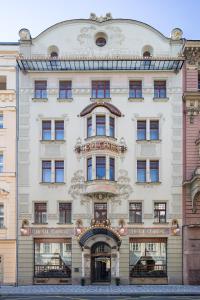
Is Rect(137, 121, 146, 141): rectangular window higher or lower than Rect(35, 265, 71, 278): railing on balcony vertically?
higher

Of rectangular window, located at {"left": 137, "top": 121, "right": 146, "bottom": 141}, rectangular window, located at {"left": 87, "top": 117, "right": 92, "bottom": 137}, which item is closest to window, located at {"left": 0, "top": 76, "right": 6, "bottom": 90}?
rectangular window, located at {"left": 87, "top": 117, "right": 92, "bottom": 137}

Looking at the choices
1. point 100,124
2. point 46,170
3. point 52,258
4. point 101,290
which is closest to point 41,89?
point 100,124

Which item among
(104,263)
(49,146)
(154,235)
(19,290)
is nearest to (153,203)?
(154,235)

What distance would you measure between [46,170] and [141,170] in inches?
299

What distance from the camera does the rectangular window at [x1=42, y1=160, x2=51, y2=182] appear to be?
43.8m

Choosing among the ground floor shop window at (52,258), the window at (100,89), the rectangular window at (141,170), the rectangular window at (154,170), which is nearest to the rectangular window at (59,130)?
the window at (100,89)

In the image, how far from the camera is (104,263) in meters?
43.1

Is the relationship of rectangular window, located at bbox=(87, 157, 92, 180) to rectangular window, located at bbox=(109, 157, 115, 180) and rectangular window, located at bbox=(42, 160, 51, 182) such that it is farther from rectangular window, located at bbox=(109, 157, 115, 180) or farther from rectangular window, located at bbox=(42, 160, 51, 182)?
rectangular window, located at bbox=(42, 160, 51, 182)

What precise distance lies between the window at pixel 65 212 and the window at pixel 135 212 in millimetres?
4822

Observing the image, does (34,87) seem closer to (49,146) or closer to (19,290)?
(49,146)

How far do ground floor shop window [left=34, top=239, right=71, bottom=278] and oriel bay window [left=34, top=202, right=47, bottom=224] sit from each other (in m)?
1.57

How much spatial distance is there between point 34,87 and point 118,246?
1443 cm

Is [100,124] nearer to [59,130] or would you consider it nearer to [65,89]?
[59,130]

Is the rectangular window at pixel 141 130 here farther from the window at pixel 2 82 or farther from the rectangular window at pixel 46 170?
the window at pixel 2 82
